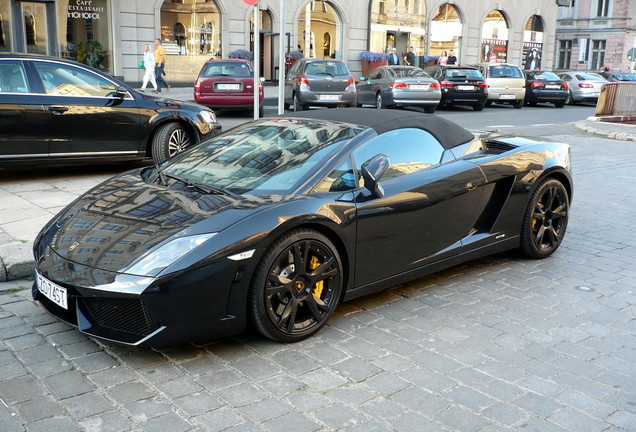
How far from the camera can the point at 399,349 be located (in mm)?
3961

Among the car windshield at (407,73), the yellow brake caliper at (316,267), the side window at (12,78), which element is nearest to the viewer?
the yellow brake caliper at (316,267)

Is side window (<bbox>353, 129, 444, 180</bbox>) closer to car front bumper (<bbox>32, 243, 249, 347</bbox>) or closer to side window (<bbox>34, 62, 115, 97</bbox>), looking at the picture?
car front bumper (<bbox>32, 243, 249, 347</bbox>)

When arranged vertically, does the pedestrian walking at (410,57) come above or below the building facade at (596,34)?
below

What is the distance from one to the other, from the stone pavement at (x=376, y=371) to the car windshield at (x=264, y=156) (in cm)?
95

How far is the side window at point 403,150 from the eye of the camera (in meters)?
4.55

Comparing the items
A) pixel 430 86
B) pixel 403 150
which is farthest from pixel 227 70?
pixel 403 150

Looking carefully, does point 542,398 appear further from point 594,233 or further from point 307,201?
point 594,233

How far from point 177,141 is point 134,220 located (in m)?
5.40

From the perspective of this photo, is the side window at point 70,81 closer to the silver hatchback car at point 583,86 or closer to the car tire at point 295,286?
the car tire at point 295,286

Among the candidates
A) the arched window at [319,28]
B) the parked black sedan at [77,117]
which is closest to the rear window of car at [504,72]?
the arched window at [319,28]

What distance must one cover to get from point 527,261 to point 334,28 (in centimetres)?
2815

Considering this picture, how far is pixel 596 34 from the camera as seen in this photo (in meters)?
61.7

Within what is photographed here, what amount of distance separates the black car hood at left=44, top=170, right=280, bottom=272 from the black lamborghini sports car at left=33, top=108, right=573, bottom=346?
1 cm

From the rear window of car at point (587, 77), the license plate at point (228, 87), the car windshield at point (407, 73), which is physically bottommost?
the license plate at point (228, 87)
